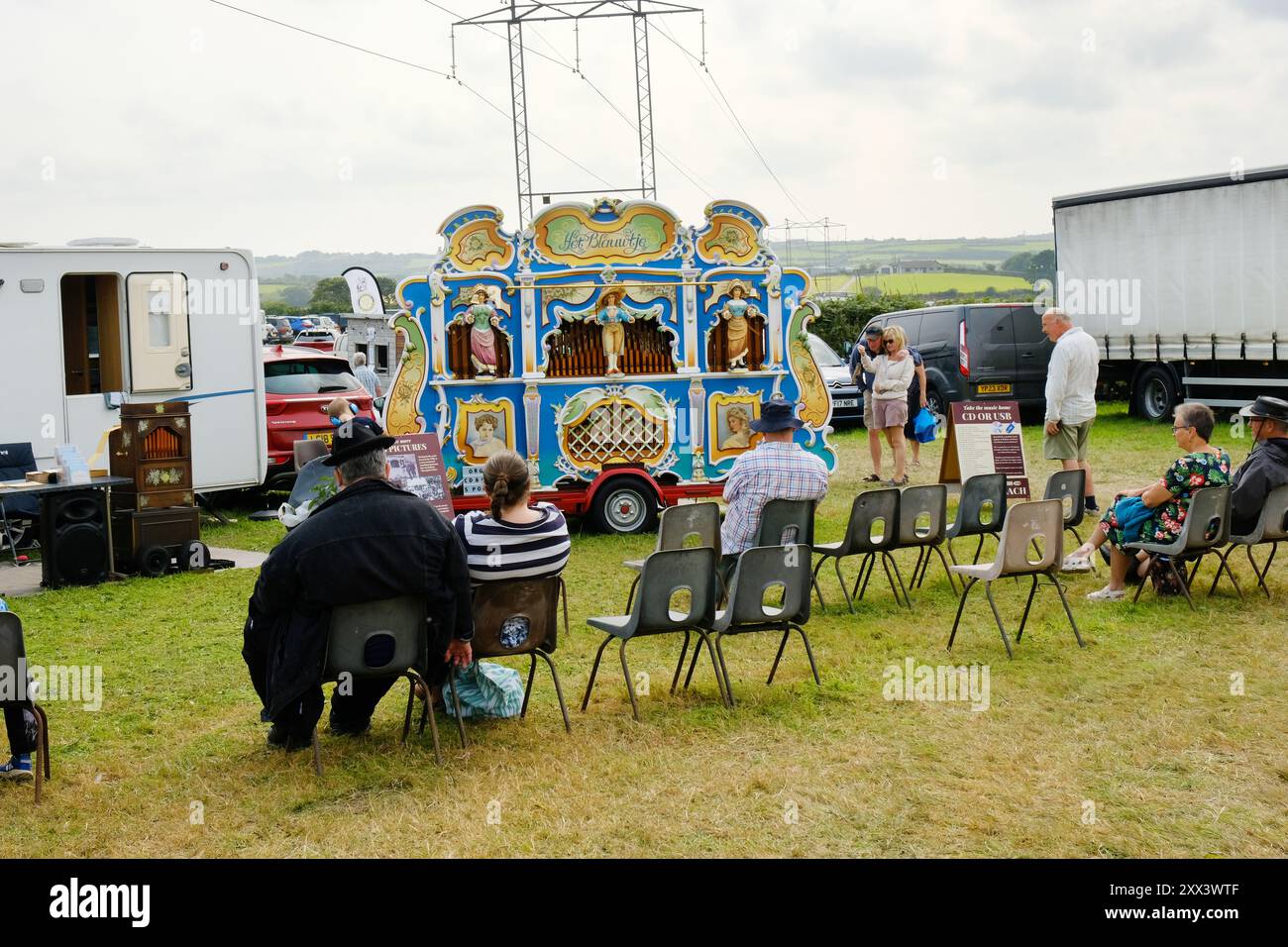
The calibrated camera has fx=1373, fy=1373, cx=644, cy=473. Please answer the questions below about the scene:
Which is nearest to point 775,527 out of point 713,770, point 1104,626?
point 1104,626

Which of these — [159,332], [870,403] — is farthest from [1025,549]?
[159,332]

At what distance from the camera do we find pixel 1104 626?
7895mm

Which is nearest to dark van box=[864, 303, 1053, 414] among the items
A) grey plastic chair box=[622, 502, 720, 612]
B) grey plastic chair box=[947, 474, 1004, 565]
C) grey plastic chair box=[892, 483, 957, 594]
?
grey plastic chair box=[947, 474, 1004, 565]

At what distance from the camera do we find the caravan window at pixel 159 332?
1179 cm

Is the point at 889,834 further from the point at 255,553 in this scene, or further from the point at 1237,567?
the point at 255,553

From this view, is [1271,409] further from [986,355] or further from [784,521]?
[986,355]

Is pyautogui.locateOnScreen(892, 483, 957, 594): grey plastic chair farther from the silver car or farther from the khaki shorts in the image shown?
the silver car

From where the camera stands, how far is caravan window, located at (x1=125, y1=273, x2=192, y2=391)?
11789 millimetres

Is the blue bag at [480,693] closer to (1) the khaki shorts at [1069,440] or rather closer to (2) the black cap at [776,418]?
(2) the black cap at [776,418]

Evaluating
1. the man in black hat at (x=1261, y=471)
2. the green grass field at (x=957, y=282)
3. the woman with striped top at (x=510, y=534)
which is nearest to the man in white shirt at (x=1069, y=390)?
the man in black hat at (x=1261, y=471)

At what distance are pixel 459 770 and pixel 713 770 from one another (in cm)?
104

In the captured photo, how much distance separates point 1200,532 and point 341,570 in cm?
523

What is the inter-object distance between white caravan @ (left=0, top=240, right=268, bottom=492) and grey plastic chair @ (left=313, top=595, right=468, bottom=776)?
22.8 feet

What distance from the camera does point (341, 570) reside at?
5375 mm
